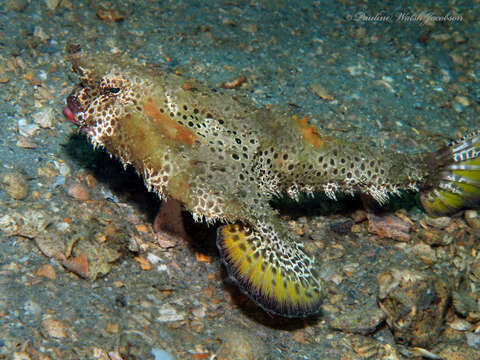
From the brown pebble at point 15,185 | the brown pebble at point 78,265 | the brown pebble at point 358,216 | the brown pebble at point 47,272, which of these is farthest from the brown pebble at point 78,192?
the brown pebble at point 358,216

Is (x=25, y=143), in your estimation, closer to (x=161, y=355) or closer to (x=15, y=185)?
(x=15, y=185)

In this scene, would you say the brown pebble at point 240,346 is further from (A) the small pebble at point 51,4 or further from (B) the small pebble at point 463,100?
(A) the small pebble at point 51,4

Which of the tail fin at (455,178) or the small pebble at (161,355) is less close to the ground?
the tail fin at (455,178)

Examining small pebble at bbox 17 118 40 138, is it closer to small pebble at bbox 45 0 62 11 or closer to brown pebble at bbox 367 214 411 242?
small pebble at bbox 45 0 62 11

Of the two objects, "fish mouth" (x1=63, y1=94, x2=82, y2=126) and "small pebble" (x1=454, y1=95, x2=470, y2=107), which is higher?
"small pebble" (x1=454, y1=95, x2=470, y2=107)

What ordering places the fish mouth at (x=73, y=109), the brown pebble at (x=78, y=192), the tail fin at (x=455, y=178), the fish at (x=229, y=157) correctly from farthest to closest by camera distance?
the tail fin at (x=455, y=178)
the brown pebble at (x=78, y=192)
the fish mouth at (x=73, y=109)
the fish at (x=229, y=157)

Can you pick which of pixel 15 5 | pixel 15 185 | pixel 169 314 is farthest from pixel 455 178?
pixel 15 5

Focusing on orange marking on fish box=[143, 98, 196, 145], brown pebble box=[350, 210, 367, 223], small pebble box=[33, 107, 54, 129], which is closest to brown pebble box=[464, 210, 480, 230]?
brown pebble box=[350, 210, 367, 223]
